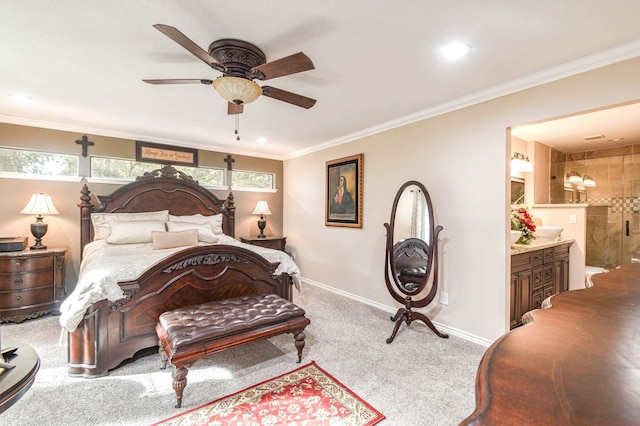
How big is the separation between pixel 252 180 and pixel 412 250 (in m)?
3.48

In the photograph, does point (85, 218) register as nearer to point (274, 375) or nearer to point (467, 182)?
point (274, 375)

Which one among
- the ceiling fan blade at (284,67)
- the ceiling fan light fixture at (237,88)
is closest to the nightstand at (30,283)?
the ceiling fan light fixture at (237,88)

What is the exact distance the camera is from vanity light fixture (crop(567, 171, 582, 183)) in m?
4.90

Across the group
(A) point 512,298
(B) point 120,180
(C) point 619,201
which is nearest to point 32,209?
(B) point 120,180

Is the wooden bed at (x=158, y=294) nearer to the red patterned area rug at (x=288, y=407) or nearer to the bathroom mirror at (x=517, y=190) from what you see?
the red patterned area rug at (x=288, y=407)

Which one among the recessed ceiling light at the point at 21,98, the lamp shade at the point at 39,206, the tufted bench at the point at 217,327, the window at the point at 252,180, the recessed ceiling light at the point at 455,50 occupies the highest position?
the recessed ceiling light at the point at 21,98

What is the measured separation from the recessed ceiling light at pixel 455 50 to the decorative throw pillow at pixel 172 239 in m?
3.31

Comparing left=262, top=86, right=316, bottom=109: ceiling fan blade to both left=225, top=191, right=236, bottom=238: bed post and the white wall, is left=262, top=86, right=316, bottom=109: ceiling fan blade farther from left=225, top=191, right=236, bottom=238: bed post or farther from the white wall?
left=225, top=191, right=236, bottom=238: bed post

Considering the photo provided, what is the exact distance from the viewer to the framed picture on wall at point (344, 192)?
4207mm

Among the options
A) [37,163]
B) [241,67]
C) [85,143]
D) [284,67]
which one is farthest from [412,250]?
[37,163]

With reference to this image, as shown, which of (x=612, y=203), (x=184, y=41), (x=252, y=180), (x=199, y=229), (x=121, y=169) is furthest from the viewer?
(x=252, y=180)

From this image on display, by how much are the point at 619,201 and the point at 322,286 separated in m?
5.02

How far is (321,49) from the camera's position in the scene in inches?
81.8

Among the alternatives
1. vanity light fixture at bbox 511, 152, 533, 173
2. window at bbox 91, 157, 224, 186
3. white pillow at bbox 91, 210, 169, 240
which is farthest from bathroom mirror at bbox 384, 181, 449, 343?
window at bbox 91, 157, 224, 186
